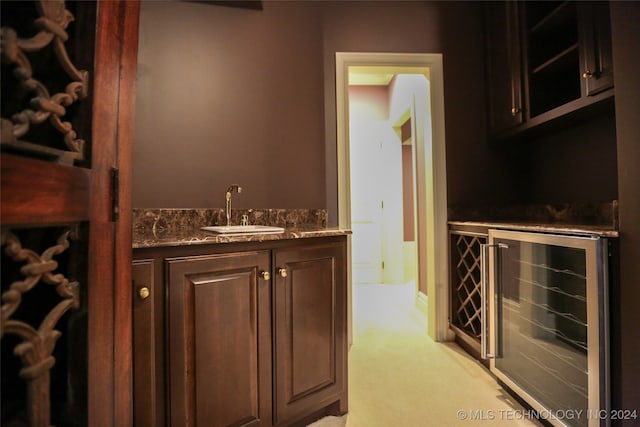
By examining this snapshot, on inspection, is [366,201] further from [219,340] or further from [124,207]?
[124,207]

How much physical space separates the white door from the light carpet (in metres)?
1.68

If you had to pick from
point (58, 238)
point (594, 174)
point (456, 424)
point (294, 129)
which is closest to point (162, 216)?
point (294, 129)

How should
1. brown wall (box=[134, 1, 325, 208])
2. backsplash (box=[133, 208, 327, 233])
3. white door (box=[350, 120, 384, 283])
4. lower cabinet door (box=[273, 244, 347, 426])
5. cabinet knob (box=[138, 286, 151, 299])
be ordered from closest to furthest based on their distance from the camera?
cabinet knob (box=[138, 286, 151, 299])
lower cabinet door (box=[273, 244, 347, 426])
backsplash (box=[133, 208, 327, 233])
brown wall (box=[134, 1, 325, 208])
white door (box=[350, 120, 384, 283])

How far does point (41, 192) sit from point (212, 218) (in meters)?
1.42

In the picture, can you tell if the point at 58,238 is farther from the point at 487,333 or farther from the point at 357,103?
the point at 357,103

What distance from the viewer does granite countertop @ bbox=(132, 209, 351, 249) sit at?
107 centimetres

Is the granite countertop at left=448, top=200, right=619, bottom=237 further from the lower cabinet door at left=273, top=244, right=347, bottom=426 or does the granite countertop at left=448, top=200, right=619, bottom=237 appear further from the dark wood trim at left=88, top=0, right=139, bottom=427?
the dark wood trim at left=88, top=0, right=139, bottom=427

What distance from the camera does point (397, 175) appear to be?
4.28 metres

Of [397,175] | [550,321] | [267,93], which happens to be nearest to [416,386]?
[550,321]

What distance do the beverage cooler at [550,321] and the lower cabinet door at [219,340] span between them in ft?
4.08

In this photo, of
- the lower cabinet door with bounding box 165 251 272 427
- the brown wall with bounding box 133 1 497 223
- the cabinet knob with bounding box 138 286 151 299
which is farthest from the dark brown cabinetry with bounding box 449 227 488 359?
the cabinet knob with bounding box 138 286 151 299

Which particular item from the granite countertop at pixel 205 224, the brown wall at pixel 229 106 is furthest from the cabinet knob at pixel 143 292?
the brown wall at pixel 229 106

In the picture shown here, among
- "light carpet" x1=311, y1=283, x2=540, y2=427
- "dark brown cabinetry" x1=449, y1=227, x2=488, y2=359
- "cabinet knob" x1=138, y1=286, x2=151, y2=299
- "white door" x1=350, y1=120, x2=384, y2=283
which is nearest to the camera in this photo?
"cabinet knob" x1=138, y1=286, x2=151, y2=299

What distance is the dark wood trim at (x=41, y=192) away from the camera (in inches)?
15.3
